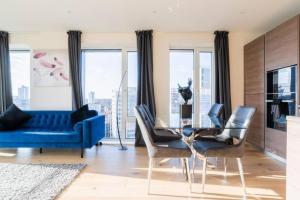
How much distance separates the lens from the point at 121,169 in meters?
3.40

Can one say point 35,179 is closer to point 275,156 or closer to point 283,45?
point 275,156

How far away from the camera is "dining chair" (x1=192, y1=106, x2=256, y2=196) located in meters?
2.54

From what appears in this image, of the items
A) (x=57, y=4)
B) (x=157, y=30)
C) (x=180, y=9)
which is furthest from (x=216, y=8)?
(x=57, y=4)

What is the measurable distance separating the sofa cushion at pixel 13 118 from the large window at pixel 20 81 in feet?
3.02

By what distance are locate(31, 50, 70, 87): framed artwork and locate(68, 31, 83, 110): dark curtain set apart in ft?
0.71

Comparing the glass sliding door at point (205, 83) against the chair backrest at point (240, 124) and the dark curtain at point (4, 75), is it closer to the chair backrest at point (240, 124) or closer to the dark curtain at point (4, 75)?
the chair backrest at point (240, 124)

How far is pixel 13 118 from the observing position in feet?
14.2

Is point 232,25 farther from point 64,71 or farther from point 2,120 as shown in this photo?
point 2,120

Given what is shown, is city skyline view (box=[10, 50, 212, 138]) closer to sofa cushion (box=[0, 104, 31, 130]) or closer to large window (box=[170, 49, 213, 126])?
large window (box=[170, 49, 213, 126])

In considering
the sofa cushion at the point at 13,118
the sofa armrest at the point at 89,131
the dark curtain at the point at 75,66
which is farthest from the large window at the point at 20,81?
the sofa armrest at the point at 89,131

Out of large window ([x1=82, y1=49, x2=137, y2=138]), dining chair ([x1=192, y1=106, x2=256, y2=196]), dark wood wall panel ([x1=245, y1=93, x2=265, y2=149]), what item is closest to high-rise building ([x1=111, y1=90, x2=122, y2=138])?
large window ([x1=82, y1=49, x2=137, y2=138])

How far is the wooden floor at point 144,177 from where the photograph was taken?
8.39ft

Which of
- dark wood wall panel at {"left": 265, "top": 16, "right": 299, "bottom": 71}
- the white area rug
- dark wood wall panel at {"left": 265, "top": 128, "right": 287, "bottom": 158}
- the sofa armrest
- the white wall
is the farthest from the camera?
the white wall

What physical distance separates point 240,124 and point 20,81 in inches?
191
